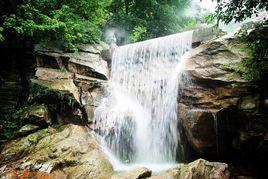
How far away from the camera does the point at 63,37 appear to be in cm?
916

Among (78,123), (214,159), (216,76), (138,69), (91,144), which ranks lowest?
(214,159)

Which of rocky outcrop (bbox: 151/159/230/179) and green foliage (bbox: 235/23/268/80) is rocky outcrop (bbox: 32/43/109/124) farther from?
green foliage (bbox: 235/23/268/80)

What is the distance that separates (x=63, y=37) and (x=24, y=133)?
393cm

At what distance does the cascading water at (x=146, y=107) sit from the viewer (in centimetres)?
861

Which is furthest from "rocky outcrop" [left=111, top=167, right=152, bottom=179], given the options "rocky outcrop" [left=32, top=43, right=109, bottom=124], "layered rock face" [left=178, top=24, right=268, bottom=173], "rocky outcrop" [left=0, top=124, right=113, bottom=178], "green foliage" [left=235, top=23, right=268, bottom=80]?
"green foliage" [left=235, top=23, right=268, bottom=80]

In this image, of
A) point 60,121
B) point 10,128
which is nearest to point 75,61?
point 60,121

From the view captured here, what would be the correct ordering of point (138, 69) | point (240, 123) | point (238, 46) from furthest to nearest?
point (138, 69) < point (238, 46) < point (240, 123)

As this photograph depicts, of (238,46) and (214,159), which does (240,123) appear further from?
(238,46)

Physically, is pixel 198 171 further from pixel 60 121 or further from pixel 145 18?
pixel 145 18

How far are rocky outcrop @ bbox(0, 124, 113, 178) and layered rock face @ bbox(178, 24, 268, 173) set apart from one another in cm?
316

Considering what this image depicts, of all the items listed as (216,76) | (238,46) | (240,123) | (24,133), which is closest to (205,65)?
(216,76)

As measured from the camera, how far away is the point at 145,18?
1634 centimetres

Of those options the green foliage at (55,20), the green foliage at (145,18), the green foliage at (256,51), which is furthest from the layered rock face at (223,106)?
the green foliage at (145,18)

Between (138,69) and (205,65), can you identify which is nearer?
(205,65)
